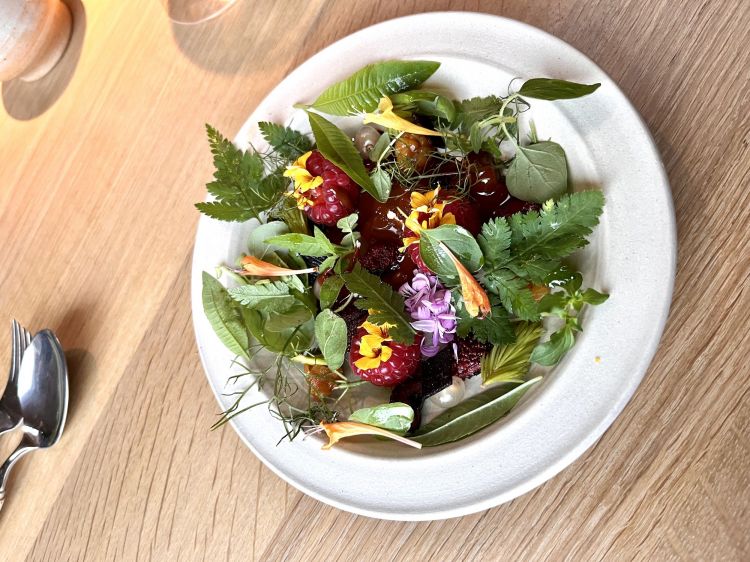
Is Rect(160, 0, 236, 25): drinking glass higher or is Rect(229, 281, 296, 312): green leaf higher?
Rect(160, 0, 236, 25): drinking glass

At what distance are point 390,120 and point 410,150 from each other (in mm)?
55

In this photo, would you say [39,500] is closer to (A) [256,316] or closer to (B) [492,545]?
(A) [256,316]

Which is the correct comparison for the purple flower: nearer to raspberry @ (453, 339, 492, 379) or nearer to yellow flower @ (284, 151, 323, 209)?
raspberry @ (453, 339, 492, 379)

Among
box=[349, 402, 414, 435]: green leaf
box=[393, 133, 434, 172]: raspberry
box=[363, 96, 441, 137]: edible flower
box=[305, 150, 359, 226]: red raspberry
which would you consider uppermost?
box=[363, 96, 441, 137]: edible flower

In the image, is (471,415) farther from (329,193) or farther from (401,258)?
(329,193)

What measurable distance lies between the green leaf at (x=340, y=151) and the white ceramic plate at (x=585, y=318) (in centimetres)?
11

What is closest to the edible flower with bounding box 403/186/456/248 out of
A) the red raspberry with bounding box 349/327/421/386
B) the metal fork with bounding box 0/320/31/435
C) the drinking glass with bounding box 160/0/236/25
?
the red raspberry with bounding box 349/327/421/386

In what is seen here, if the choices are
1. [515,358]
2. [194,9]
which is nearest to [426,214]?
[515,358]

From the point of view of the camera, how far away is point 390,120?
0.68 m

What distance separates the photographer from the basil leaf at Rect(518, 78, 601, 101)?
63 cm

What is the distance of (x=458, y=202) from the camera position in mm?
680

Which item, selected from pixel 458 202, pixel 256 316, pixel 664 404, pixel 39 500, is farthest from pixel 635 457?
pixel 39 500

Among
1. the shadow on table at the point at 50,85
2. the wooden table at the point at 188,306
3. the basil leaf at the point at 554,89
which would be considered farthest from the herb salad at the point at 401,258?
the shadow on table at the point at 50,85

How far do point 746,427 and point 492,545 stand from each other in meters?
0.29
